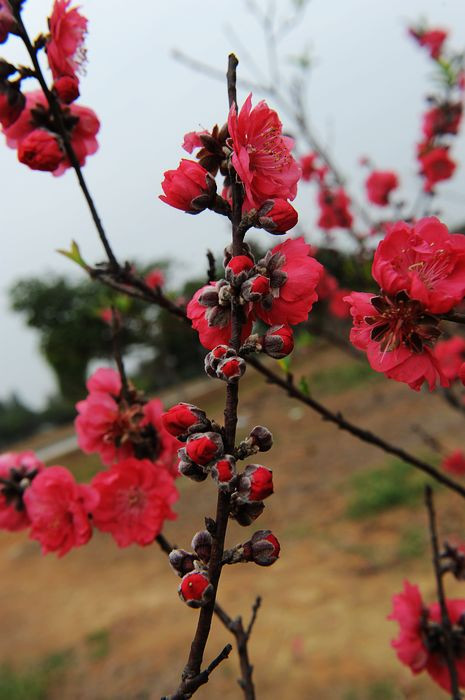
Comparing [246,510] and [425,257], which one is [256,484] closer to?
[246,510]

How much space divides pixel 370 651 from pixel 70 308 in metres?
18.9

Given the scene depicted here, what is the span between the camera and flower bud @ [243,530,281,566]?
538mm

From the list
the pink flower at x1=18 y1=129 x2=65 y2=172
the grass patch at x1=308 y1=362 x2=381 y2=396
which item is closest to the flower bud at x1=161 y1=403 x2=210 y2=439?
the pink flower at x1=18 y1=129 x2=65 y2=172

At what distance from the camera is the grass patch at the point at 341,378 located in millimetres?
10984

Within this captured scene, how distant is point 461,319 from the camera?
1.71 ft

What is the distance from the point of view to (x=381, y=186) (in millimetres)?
3178

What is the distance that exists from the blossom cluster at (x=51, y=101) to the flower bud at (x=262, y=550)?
2.09 feet

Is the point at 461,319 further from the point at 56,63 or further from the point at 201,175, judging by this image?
the point at 56,63

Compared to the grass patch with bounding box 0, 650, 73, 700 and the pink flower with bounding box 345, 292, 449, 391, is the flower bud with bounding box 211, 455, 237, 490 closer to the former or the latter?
the pink flower with bounding box 345, 292, 449, 391

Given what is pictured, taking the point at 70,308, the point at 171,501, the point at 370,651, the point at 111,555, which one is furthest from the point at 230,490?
the point at 70,308

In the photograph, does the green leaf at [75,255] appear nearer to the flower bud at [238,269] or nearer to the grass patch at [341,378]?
the flower bud at [238,269]

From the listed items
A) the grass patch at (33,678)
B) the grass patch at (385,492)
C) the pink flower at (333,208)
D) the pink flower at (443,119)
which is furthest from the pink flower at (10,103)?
the grass patch at (385,492)

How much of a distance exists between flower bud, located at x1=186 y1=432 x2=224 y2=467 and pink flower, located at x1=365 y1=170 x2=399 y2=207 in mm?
2963

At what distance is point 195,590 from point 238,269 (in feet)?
0.92
